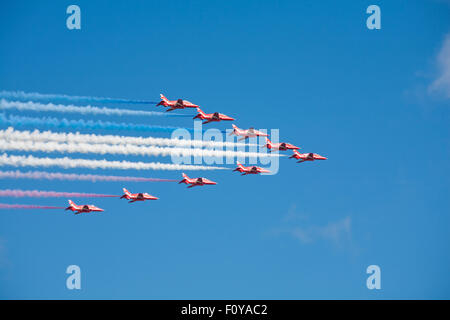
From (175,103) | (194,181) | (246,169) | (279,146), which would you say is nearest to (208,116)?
(175,103)

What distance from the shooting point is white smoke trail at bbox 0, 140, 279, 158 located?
12622 cm

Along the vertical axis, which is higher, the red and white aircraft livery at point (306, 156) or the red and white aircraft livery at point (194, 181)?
the red and white aircraft livery at point (306, 156)

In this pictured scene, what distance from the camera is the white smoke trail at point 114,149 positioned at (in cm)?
12622

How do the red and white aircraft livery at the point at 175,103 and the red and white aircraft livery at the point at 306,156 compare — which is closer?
the red and white aircraft livery at the point at 175,103

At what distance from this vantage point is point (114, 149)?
13512 cm

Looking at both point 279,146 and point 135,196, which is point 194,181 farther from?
point 279,146

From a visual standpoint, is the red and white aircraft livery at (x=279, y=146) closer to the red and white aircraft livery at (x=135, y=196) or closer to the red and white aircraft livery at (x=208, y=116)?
the red and white aircraft livery at (x=208, y=116)

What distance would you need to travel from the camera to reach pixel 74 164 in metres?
131

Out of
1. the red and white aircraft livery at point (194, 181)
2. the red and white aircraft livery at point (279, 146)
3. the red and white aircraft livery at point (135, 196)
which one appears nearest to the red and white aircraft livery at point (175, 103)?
the red and white aircraft livery at point (194, 181)

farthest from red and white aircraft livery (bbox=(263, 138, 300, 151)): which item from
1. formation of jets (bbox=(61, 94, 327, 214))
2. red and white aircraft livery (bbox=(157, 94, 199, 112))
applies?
red and white aircraft livery (bbox=(157, 94, 199, 112))

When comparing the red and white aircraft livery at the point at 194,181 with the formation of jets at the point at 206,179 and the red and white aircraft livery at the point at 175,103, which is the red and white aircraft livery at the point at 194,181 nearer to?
the formation of jets at the point at 206,179

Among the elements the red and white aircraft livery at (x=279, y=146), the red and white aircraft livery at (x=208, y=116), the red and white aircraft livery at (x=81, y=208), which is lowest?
the red and white aircraft livery at (x=81, y=208)
